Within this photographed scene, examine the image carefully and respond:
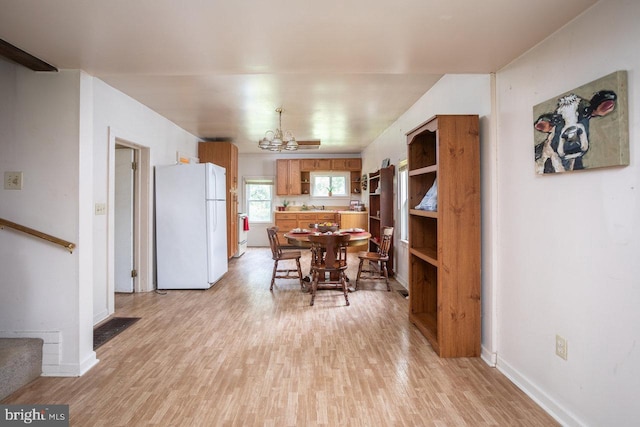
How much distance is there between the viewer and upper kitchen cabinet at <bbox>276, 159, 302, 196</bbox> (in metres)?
8.43

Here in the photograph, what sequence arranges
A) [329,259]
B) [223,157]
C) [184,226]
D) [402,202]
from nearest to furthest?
[329,259], [184,226], [402,202], [223,157]

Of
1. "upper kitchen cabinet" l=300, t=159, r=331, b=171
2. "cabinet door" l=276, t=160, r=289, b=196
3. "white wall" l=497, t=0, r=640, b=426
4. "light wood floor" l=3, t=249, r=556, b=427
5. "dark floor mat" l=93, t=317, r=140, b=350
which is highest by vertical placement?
"upper kitchen cabinet" l=300, t=159, r=331, b=171

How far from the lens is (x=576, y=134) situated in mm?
1630

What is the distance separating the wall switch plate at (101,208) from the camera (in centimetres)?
343

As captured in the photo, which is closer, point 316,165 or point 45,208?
point 45,208

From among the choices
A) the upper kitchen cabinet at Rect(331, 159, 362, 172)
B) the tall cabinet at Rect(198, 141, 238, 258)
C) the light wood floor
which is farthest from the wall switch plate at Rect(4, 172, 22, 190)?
the upper kitchen cabinet at Rect(331, 159, 362, 172)

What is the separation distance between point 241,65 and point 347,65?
→ 734mm

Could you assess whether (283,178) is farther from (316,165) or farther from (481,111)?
(481,111)

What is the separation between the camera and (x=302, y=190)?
873 centimetres

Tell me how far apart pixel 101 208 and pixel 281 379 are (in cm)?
268

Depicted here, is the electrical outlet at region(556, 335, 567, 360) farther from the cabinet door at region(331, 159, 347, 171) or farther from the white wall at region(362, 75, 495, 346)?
the cabinet door at region(331, 159, 347, 171)

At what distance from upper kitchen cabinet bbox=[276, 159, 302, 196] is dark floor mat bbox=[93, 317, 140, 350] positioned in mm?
5403

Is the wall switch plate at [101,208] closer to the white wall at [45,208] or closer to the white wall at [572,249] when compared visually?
the white wall at [45,208]

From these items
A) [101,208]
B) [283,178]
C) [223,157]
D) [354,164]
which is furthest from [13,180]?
[354,164]
